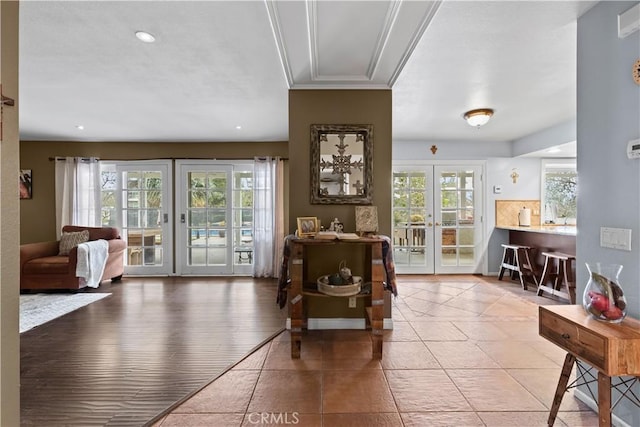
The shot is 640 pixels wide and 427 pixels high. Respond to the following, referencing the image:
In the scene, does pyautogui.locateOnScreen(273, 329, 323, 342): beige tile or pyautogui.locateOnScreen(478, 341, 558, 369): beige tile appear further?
pyautogui.locateOnScreen(273, 329, 323, 342): beige tile

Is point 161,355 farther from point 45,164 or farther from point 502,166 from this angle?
point 502,166

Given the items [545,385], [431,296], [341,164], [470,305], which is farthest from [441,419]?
[431,296]

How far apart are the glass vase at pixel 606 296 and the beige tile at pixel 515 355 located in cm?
109

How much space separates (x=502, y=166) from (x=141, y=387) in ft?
19.0

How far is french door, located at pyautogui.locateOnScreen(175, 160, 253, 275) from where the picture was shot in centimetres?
538

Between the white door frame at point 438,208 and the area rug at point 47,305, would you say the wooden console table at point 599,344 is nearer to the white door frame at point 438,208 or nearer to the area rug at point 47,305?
the white door frame at point 438,208

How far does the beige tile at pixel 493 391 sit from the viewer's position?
1863 mm

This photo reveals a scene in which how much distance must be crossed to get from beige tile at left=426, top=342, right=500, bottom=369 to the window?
12.8ft

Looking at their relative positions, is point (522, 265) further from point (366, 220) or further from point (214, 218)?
point (214, 218)

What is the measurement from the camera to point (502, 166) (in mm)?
5387

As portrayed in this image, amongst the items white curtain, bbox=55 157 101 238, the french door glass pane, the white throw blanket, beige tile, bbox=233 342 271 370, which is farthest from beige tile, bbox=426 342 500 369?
white curtain, bbox=55 157 101 238

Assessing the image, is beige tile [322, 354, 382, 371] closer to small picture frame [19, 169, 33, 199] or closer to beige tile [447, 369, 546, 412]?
beige tile [447, 369, 546, 412]

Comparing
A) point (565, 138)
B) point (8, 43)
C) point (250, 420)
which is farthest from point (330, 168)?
point (565, 138)

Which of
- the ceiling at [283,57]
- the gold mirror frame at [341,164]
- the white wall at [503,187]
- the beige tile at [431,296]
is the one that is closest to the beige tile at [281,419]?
the gold mirror frame at [341,164]
